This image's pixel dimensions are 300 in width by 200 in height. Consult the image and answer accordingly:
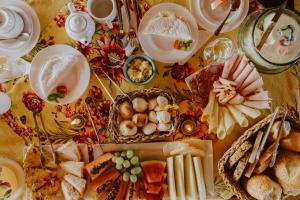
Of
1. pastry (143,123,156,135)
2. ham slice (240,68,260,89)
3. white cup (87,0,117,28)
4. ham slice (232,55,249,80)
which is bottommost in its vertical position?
pastry (143,123,156,135)

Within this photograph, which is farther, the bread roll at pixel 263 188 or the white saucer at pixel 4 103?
the white saucer at pixel 4 103

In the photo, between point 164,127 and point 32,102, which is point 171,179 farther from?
point 32,102

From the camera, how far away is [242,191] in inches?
53.0

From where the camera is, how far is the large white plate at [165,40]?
1.41 metres

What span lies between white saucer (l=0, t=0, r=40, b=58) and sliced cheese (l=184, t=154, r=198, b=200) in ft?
2.20

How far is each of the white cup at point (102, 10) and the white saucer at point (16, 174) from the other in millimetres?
581

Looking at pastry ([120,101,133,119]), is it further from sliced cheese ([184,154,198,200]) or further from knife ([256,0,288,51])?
knife ([256,0,288,51])

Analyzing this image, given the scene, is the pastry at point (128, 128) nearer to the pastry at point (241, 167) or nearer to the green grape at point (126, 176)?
the green grape at point (126, 176)

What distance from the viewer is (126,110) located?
1.35 m

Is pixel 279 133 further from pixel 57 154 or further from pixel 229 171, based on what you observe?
pixel 57 154

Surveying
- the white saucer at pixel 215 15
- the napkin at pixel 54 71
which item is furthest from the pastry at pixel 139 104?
the white saucer at pixel 215 15

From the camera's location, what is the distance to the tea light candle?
1.43 metres

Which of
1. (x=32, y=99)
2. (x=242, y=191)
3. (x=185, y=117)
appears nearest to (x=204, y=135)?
(x=185, y=117)

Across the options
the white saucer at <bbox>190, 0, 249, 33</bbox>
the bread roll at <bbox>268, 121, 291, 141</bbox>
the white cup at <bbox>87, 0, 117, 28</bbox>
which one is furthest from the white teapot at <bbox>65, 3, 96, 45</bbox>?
the bread roll at <bbox>268, 121, 291, 141</bbox>
